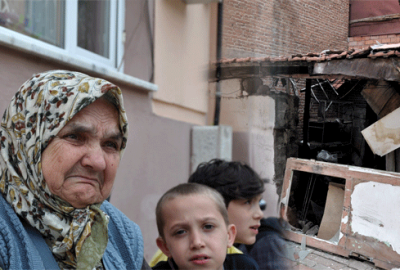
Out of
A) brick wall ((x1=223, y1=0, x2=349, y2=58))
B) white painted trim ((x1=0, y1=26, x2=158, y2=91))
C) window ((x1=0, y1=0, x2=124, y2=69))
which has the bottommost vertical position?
brick wall ((x1=223, y1=0, x2=349, y2=58))

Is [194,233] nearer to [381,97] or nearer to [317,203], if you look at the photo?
[317,203]

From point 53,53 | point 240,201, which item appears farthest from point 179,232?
point 53,53

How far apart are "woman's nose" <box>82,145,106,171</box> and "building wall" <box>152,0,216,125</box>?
232 centimetres

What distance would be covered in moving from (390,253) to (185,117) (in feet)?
11.7

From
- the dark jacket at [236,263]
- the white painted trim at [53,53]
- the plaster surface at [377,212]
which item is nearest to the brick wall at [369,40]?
the plaster surface at [377,212]

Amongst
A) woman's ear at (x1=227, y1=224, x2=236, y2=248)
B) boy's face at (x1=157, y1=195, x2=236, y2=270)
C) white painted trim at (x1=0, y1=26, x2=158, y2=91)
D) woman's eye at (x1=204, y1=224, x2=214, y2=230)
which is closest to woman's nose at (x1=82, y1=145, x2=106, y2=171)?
boy's face at (x1=157, y1=195, x2=236, y2=270)

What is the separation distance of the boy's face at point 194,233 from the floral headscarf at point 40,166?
34cm

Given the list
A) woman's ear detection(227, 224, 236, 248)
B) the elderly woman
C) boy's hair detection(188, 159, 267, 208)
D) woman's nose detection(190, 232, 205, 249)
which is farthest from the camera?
boy's hair detection(188, 159, 267, 208)

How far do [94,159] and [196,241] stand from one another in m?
0.53

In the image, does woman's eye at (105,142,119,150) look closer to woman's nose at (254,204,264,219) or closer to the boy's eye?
the boy's eye

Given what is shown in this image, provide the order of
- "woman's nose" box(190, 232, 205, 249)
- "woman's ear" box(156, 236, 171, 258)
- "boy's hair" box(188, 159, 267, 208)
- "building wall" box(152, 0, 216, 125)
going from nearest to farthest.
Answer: "woman's nose" box(190, 232, 205, 249) → "woman's ear" box(156, 236, 171, 258) → "boy's hair" box(188, 159, 267, 208) → "building wall" box(152, 0, 216, 125)

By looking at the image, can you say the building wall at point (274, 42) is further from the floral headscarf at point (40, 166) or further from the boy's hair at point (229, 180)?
the boy's hair at point (229, 180)

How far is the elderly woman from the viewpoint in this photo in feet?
3.94

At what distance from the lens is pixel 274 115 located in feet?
2.55
